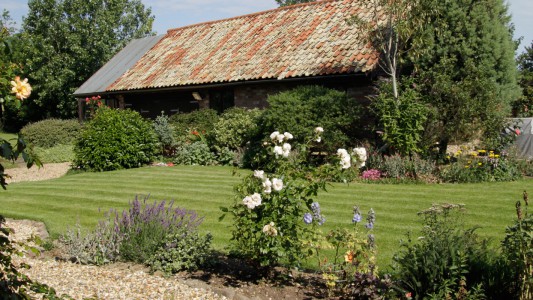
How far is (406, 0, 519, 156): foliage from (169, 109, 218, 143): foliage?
7.33 m

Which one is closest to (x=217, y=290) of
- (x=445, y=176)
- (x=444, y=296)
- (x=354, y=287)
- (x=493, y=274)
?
(x=354, y=287)

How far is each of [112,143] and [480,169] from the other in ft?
34.3

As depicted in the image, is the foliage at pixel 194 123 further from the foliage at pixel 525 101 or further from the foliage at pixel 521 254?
the foliage at pixel 521 254

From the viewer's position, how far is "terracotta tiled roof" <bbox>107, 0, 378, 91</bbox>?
1748 centimetres

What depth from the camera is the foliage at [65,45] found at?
36.9 m

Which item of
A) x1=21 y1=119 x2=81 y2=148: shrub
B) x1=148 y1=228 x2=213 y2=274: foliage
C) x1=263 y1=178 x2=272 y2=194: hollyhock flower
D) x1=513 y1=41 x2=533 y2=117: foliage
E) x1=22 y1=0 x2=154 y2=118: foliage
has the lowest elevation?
x1=148 y1=228 x2=213 y2=274: foliage

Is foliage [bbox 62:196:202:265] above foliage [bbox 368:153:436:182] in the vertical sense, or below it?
below

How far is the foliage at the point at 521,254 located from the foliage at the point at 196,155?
43.7 feet

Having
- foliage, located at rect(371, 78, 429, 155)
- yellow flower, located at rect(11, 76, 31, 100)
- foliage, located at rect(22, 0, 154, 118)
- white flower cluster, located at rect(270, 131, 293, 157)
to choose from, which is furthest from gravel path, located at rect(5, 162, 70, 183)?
foliage, located at rect(22, 0, 154, 118)

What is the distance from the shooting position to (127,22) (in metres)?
41.8

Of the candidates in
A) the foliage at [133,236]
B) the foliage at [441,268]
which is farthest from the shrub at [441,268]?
the foliage at [133,236]

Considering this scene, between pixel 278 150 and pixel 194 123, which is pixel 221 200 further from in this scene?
pixel 194 123

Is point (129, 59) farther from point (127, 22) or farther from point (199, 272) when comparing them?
point (199, 272)

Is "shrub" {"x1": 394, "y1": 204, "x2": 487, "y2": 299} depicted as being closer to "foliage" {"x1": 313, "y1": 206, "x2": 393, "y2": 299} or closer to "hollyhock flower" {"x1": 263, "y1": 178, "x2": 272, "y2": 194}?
"foliage" {"x1": 313, "y1": 206, "x2": 393, "y2": 299}
